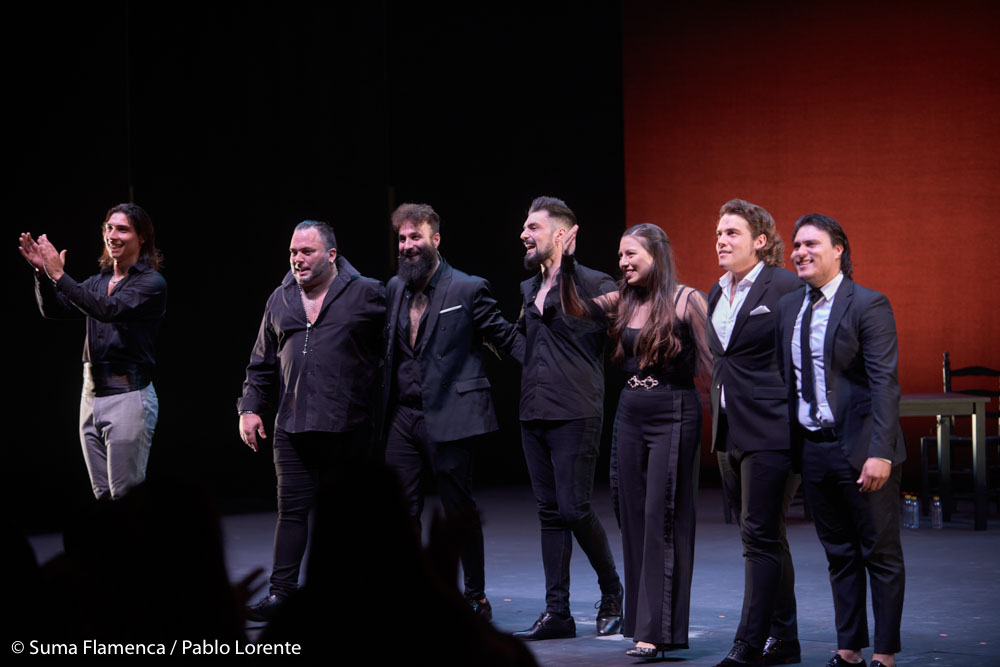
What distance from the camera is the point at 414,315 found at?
4.84 metres

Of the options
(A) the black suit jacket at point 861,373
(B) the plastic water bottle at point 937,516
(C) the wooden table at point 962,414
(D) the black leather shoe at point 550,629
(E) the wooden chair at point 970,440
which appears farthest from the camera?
(E) the wooden chair at point 970,440

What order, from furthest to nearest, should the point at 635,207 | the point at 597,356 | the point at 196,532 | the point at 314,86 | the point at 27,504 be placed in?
the point at 635,207
the point at 314,86
the point at 597,356
the point at 27,504
the point at 196,532

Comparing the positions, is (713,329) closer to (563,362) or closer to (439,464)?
(563,362)

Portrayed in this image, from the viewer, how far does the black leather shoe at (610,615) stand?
14.6 ft

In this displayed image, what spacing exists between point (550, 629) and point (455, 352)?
3.51 feet

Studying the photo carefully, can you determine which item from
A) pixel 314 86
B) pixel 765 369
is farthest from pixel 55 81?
pixel 765 369

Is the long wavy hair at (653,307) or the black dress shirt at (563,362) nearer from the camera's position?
the long wavy hair at (653,307)

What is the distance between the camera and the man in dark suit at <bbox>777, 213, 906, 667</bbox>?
11.9ft

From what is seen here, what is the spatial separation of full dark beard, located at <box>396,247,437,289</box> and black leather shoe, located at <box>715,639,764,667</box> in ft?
6.05

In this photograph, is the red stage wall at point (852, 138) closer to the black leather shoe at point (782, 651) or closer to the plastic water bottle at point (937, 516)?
the plastic water bottle at point (937, 516)

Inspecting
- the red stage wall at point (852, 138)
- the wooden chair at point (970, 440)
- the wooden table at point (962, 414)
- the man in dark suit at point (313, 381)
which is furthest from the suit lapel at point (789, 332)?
the red stage wall at point (852, 138)

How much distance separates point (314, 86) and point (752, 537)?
568 cm

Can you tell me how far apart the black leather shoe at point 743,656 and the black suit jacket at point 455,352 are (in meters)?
1.30

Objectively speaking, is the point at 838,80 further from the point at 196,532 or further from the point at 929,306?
the point at 196,532
